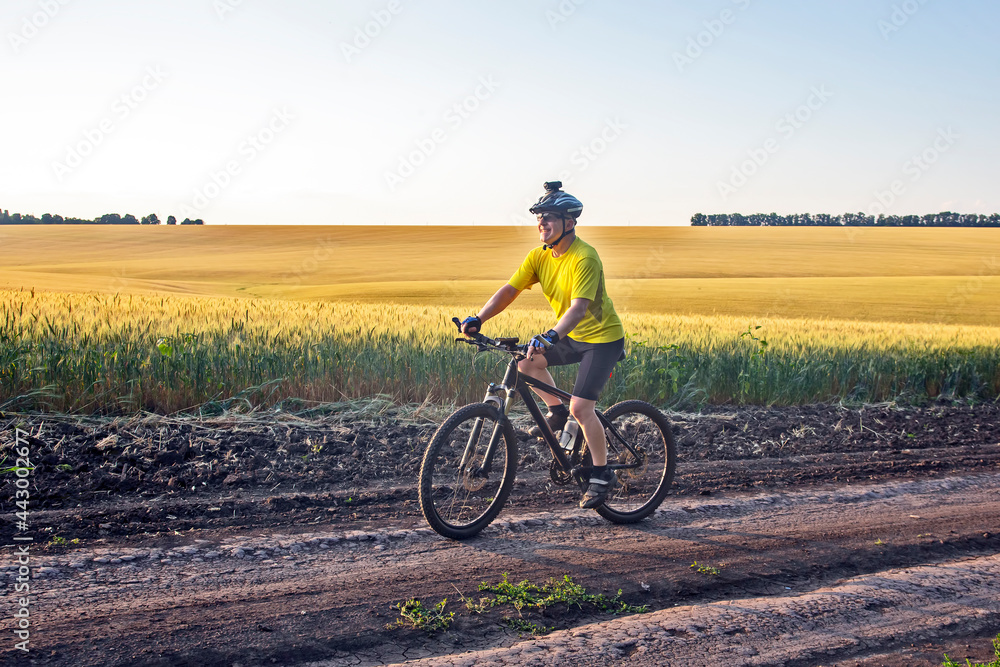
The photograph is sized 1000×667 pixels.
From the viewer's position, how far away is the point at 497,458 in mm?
4949

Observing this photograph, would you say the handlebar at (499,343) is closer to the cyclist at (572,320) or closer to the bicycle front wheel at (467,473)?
the cyclist at (572,320)

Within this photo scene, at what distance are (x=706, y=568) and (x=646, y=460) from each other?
53.2 inches

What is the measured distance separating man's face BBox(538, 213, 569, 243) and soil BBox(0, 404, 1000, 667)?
2.07 metres

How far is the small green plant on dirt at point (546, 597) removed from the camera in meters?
3.81

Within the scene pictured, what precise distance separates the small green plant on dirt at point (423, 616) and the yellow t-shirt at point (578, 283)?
6.85ft

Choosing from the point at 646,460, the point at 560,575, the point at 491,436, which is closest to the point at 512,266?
the point at 646,460

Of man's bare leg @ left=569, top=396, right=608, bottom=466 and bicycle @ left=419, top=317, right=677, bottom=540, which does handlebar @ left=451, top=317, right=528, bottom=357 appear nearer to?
bicycle @ left=419, top=317, right=677, bottom=540

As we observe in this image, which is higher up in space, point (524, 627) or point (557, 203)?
point (557, 203)

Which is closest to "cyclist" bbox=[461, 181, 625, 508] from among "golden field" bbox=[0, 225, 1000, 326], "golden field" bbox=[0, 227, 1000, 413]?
"golden field" bbox=[0, 227, 1000, 413]

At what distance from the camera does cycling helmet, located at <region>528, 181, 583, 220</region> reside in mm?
4816

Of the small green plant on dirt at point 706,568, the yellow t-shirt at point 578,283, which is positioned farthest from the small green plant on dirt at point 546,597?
the yellow t-shirt at point 578,283

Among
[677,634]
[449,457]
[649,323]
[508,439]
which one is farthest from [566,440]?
[649,323]

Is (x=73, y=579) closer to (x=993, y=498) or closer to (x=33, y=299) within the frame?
(x=993, y=498)

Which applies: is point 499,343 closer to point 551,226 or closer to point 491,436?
point 491,436
